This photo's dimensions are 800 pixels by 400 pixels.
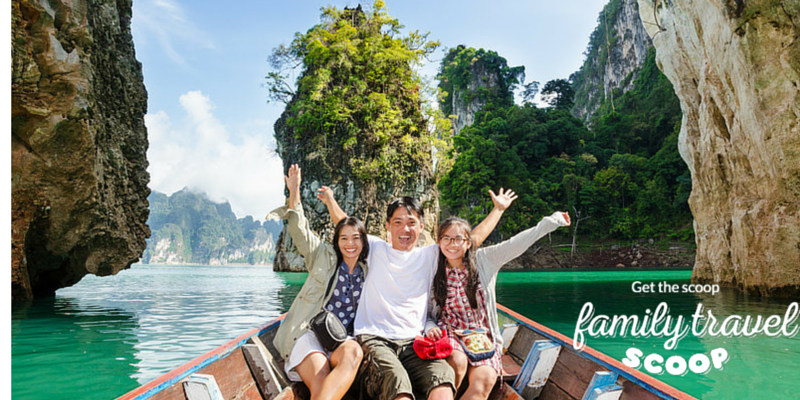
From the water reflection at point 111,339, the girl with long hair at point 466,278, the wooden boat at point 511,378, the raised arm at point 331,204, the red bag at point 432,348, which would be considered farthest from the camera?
the water reflection at point 111,339

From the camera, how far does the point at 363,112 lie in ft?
68.8

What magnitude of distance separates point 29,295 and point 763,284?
17.2 metres

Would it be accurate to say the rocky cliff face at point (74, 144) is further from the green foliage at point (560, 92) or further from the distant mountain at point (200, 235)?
the distant mountain at point (200, 235)

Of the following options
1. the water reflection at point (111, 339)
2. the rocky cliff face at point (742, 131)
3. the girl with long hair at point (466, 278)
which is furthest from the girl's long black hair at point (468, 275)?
the rocky cliff face at point (742, 131)

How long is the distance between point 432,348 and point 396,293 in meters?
0.42

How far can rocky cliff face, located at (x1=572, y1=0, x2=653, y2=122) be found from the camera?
4878 centimetres

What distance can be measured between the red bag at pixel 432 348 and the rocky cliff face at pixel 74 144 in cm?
781

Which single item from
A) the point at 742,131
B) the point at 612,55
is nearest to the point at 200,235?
the point at 612,55

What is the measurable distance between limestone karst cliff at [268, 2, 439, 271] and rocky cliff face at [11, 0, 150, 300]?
384 inches

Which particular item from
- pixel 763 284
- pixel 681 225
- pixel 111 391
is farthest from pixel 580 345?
pixel 681 225

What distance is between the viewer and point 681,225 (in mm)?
32156

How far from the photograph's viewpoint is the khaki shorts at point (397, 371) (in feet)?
7.81

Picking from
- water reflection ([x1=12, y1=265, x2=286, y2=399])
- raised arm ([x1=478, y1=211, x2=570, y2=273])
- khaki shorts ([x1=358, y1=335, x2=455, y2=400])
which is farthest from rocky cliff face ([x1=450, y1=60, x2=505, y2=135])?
khaki shorts ([x1=358, y1=335, x2=455, y2=400])

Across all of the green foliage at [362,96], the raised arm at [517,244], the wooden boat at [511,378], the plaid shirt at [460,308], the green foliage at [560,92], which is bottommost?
the wooden boat at [511,378]
